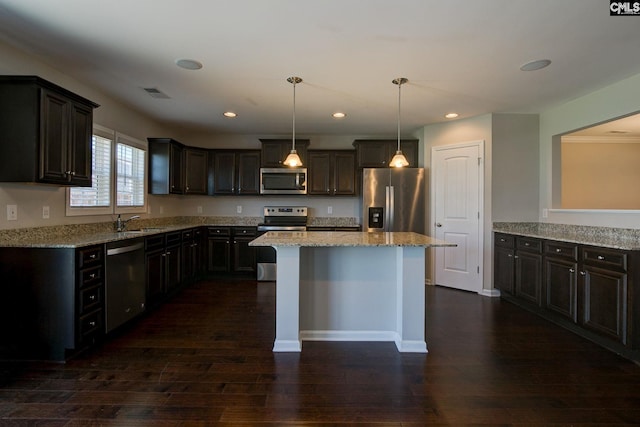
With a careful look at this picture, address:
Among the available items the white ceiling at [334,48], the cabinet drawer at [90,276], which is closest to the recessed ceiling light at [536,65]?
the white ceiling at [334,48]

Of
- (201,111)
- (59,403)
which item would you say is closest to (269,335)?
(59,403)

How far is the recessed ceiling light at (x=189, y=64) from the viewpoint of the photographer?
8.91 feet

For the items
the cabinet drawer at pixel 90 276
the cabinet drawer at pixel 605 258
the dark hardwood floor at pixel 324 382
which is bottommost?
the dark hardwood floor at pixel 324 382

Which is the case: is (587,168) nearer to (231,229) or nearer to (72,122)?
(231,229)

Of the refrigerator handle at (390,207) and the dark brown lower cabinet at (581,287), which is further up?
the refrigerator handle at (390,207)

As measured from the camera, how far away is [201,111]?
4.20 metres

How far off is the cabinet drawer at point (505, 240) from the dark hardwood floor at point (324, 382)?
40.8 inches

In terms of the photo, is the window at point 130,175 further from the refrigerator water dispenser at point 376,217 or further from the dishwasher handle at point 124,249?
the refrigerator water dispenser at point 376,217

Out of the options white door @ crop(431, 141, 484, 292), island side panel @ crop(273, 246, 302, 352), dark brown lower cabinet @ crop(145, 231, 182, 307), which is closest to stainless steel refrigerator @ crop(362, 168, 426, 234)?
white door @ crop(431, 141, 484, 292)

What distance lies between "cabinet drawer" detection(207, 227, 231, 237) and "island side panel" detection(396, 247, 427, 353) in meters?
3.26

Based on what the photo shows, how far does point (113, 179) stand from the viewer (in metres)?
3.76

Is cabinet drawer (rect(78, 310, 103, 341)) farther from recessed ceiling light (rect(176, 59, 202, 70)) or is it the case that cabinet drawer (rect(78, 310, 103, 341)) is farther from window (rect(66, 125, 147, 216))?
recessed ceiling light (rect(176, 59, 202, 70))

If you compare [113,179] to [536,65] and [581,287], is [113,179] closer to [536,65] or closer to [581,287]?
[536,65]

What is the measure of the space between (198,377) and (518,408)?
208 cm
